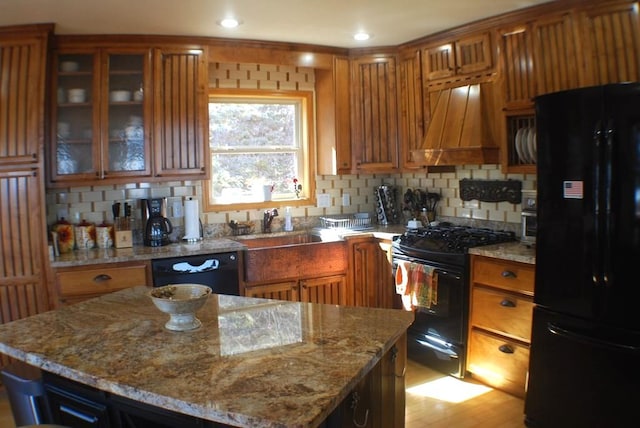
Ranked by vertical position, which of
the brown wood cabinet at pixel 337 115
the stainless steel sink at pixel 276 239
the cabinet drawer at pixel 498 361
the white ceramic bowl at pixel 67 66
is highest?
the white ceramic bowl at pixel 67 66

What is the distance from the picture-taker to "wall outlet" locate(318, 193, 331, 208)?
186 inches

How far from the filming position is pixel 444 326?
3.61 meters

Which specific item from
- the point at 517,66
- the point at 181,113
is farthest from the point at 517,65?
the point at 181,113

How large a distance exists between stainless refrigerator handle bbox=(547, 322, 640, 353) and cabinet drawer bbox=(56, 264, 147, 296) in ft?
8.64

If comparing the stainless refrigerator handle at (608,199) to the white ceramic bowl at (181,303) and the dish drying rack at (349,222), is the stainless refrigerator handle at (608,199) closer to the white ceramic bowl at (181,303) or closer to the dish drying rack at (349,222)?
the white ceramic bowl at (181,303)

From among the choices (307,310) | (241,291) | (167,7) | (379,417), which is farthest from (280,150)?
(379,417)

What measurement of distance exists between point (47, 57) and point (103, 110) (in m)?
0.49

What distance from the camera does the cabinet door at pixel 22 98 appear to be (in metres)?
3.45

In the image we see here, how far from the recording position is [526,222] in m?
3.47

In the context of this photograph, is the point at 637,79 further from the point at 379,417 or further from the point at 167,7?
the point at 167,7

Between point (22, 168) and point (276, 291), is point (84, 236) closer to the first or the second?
point (22, 168)

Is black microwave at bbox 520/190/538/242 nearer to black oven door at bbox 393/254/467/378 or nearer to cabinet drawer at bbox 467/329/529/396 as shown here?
black oven door at bbox 393/254/467/378

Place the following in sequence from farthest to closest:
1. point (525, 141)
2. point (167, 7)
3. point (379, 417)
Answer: point (525, 141) → point (167, 7) → point (379, 417)

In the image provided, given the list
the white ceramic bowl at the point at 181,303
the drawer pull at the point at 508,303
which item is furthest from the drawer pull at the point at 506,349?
the white ceramic bowl at the point at 181,303
